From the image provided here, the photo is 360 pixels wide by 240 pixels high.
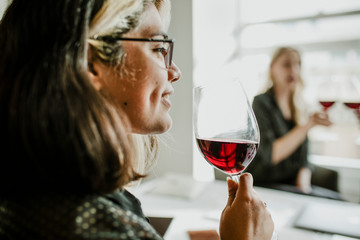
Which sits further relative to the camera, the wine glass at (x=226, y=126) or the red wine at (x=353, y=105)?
the red wine at (x=353, y=105)

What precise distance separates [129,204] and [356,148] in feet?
12.4

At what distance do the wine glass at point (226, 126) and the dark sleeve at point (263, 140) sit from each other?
4.75 ft

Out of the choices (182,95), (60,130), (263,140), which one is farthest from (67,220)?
(182,95)

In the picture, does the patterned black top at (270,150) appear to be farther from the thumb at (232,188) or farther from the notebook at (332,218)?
the thumb at (232,188)

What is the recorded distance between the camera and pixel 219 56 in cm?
304

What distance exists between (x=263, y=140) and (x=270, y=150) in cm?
9

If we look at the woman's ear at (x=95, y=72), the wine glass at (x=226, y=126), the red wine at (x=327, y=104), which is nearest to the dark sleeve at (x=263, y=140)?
the red wine at (x=327, y=104)

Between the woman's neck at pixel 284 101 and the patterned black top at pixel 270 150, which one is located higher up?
the woman's neck at pixel 284 101

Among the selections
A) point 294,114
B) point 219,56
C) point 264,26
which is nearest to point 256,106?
point 294,114

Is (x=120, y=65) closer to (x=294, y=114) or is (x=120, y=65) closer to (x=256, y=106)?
(x=256, y=106)

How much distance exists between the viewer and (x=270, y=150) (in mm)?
2158

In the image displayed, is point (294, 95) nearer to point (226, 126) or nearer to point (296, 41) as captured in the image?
point (296, 41)

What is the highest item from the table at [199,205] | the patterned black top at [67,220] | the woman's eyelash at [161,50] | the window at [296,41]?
the window at [296,41]

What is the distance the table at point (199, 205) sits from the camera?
1.02 m
